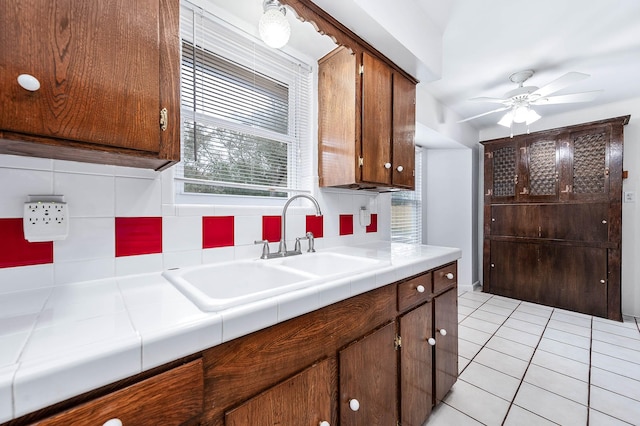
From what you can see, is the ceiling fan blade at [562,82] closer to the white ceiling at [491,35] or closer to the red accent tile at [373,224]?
the white ceiling at [491,35]

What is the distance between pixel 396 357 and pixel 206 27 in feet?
6.18

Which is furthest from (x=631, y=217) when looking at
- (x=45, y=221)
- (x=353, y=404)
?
(x=45, y=221)

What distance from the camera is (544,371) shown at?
1.94m

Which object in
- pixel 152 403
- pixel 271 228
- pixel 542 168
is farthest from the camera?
pixel 542 168

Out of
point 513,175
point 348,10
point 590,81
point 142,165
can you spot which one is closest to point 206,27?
point 348,10

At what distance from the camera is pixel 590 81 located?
8.45 ft

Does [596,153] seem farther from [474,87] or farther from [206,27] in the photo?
[206,27]

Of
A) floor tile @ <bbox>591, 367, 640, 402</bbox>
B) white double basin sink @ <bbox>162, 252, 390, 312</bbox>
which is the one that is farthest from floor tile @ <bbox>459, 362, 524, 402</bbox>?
white double basin sink @ <bbox>162, 252, 390, 312</bbox>

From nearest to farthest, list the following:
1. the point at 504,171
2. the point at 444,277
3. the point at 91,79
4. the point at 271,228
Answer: the point at 91,79
the point at 271,228
the point at 444,277
the point at 504,171

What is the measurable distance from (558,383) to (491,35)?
254 centimetres

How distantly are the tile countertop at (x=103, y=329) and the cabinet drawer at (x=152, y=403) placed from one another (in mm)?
30

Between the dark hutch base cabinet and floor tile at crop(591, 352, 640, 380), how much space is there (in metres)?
1.09

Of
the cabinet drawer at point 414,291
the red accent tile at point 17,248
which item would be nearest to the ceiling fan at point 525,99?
the cabinet drawer at point 414,291

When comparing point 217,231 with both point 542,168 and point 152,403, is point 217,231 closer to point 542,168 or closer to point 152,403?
point 152,403
